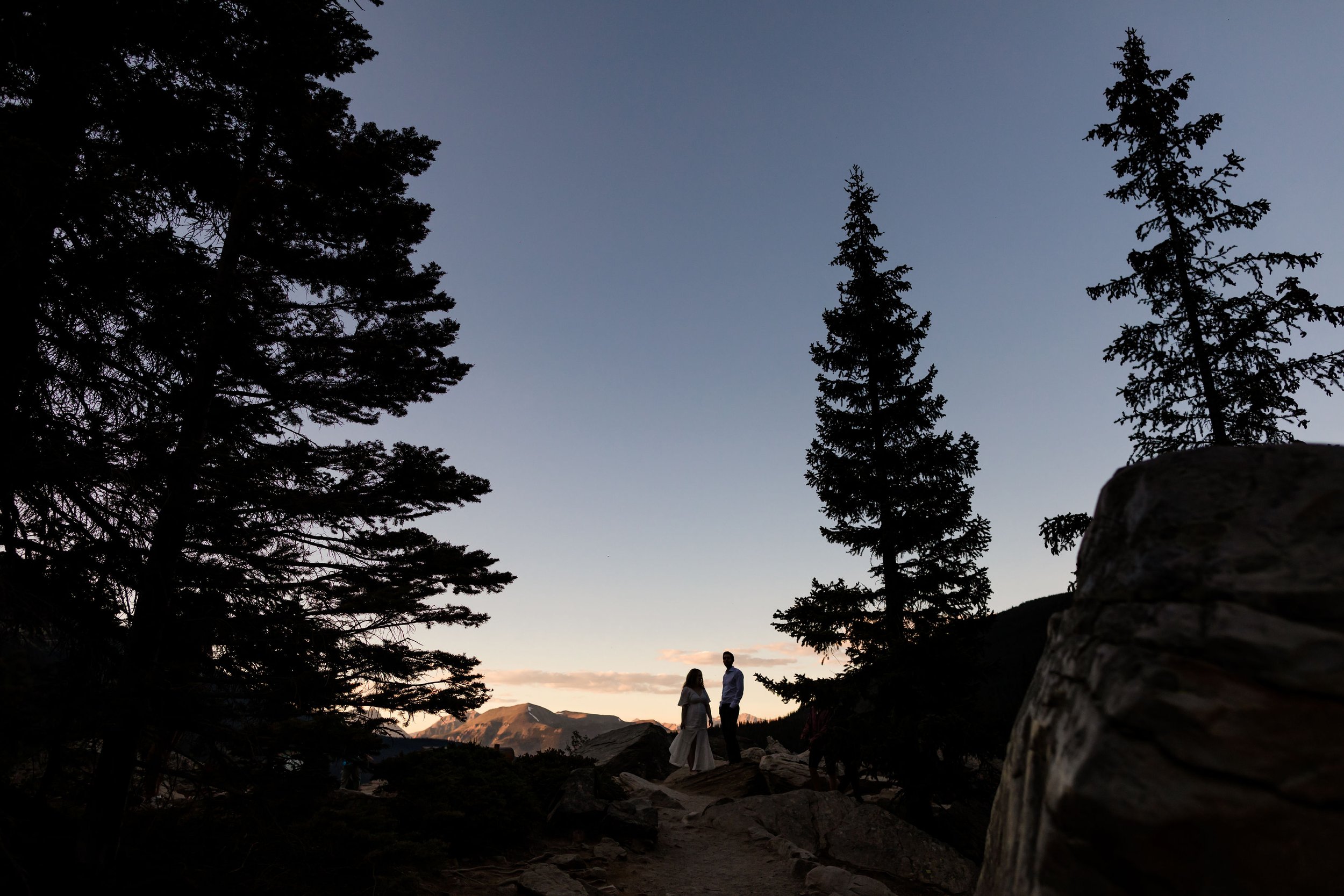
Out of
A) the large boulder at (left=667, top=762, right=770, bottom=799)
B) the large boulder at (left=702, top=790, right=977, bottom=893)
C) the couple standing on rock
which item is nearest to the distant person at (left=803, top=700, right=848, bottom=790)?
the large boulder at (left=702, top=790, right=977, bottom=893)

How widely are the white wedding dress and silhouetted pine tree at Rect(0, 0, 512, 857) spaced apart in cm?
573

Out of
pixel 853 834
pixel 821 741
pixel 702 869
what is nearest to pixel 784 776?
pixel 821 741

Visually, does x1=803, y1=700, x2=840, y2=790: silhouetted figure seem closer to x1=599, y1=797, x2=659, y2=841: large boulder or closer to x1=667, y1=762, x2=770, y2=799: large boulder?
x1=667, y1=762, x2=770, y2=799: large boulder

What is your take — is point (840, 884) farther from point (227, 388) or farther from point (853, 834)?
point (227, 388)

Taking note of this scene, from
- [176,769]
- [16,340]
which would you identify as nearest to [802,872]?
[176,769]

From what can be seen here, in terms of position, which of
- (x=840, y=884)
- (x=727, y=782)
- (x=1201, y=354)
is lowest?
(x=840, y=884)

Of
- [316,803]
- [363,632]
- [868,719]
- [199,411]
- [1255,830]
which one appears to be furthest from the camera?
[868,719]

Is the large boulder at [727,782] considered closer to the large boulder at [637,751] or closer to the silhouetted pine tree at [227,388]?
the large boulder at [637,751]

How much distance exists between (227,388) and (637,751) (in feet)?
42.6

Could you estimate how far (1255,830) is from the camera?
2389 millimetres

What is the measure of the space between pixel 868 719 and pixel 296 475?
10.2 metres

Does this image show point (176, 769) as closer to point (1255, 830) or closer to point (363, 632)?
point (363, 632)

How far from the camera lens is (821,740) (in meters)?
13.1

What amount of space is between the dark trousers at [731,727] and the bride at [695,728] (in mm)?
399
